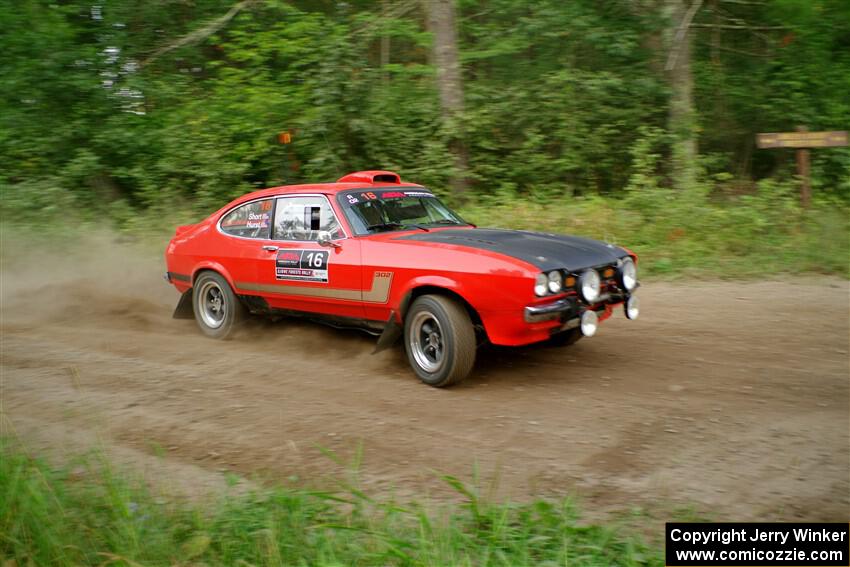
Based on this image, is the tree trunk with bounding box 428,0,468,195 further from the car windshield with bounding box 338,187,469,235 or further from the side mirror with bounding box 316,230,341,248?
the side mirror with bounding box 316,230,341,248

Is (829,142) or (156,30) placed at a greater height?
(156,30)

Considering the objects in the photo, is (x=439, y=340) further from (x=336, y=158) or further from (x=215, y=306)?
(x=336, y=158)

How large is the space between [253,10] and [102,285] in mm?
9833

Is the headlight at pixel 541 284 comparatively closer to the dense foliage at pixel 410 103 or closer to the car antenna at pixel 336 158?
the dense foliage at pixel 410 103

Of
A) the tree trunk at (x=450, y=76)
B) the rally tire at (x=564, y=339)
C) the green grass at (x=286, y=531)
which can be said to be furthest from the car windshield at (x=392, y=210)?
the tree trunk at (x=450, y=76)

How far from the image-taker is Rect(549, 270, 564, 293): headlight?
5.27 meters

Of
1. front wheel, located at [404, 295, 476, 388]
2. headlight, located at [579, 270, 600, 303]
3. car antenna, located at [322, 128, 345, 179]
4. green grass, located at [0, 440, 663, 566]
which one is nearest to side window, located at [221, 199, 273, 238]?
front wheel, located at [404, 295, 476, 388]

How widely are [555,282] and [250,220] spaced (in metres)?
3.46

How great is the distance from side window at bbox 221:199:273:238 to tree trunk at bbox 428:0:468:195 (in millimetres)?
6949

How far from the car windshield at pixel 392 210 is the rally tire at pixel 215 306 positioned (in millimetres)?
1803

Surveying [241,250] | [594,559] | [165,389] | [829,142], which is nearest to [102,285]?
[241,250]

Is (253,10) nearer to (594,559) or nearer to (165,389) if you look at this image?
(165,389)

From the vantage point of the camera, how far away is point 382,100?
48.2 feet

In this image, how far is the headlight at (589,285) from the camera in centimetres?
540
